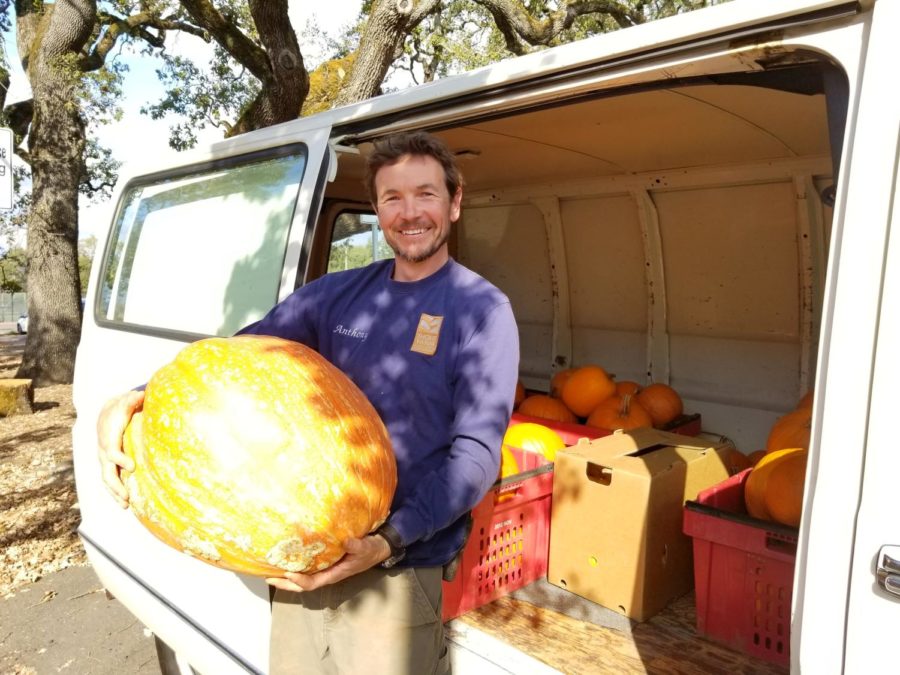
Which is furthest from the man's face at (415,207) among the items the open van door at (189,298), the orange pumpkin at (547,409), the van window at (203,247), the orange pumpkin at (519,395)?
the orange pumpkin at (519,395)

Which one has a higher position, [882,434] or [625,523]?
[882,434]

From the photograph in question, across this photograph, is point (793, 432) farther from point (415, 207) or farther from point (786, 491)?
point (415, 207)

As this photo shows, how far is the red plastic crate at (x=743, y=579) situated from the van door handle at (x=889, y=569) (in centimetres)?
99

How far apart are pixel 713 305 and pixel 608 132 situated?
1548 millimetres

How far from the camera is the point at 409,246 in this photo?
6.54 feet

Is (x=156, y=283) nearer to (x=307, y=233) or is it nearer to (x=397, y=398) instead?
(x=307, y=233)

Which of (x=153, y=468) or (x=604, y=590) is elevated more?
(x=153, y=468)

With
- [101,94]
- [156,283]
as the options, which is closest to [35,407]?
[101,94]

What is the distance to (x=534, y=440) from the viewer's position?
325 centimetres

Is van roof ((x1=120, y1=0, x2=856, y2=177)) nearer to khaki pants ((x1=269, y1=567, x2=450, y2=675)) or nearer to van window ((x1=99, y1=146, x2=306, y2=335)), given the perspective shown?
van window ((x1=99, y1=146, x2=306, y2=335))

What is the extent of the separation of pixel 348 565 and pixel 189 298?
211cm

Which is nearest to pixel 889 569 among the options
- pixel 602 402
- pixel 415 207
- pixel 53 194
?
pixel 415 207

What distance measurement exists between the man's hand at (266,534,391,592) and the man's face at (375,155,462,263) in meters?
0.84

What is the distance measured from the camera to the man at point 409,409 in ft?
5.47
